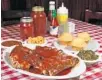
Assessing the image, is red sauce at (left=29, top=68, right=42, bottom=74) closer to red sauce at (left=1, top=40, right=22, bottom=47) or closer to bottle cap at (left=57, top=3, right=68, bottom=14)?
red sauce at (left=1, top=40, right=22, bottom=47)

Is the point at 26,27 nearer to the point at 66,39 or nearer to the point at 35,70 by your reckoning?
the point at 66,39

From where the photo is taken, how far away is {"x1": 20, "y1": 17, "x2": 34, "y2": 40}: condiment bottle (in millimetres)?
1296

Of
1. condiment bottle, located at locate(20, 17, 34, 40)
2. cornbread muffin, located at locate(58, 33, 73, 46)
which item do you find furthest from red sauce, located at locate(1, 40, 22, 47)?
cornbread muffin, located at locate(58, 33, 73, 46)

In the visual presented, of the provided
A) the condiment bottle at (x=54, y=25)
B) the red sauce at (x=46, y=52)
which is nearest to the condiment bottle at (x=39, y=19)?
the condiment bottle at (x=54, y=25)

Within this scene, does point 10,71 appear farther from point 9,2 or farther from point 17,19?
point 9,2

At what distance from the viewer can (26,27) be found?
132 cm

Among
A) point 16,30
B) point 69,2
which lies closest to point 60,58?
point 16,30

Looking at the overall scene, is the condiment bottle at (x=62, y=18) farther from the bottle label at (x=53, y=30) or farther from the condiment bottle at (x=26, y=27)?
the condiment bottle at (x=26, y=27)

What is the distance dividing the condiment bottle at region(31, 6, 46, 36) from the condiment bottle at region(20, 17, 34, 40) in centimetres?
7

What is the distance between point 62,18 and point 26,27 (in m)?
0.25

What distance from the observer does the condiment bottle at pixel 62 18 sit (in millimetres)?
1418

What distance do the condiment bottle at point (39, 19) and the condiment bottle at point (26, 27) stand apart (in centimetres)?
7

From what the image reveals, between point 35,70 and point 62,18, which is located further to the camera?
point 62,18

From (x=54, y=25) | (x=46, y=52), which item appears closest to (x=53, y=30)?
(x=54, y=25)
